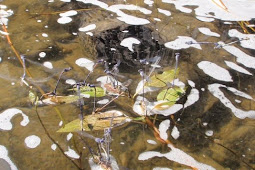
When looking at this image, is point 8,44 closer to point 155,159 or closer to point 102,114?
point 102,114

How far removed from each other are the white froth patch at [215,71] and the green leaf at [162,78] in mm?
166

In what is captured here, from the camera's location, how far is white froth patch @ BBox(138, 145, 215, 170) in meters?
1.24

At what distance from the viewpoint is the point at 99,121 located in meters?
1.39

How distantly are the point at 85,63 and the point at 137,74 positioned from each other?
310 mm

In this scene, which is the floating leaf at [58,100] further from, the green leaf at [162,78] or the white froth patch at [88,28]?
the white froth patch at [88,28]

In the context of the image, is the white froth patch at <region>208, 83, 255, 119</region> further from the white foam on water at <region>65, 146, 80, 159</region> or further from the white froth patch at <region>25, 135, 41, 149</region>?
the white froth patch at <region>25, 135, 41, 149</region>

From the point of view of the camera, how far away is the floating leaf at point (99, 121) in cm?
136

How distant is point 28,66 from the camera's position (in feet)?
5.60

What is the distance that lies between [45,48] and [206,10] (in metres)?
1.21

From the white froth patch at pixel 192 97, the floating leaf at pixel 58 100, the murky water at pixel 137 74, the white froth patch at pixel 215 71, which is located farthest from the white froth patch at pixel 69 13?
the white froth patch at pixel 192 97

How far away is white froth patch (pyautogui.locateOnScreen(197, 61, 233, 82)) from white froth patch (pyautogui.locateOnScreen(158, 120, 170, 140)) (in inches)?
17.8

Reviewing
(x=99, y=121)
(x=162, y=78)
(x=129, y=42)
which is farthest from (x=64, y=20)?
(x=99, y=121)

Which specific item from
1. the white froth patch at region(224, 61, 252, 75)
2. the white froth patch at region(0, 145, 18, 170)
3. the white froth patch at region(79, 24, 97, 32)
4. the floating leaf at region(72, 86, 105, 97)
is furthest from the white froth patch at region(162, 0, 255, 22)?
the white froth patch at region(0, 145, 18, 170)

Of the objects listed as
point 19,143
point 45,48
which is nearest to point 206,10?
point 45,48
